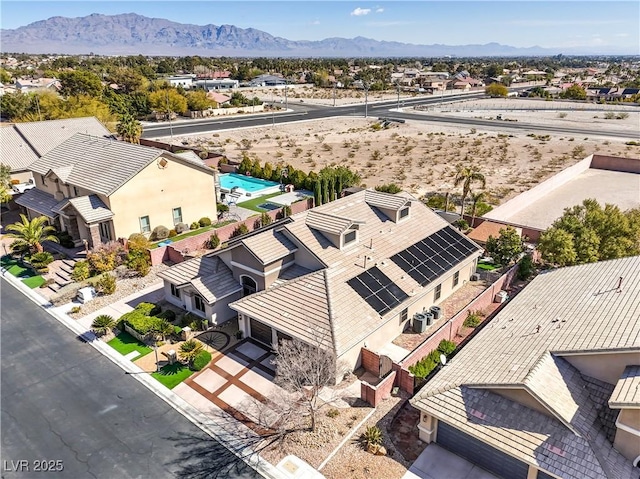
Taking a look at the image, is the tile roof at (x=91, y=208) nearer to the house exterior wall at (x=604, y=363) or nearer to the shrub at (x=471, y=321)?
the shrub at (x=471, y=321)

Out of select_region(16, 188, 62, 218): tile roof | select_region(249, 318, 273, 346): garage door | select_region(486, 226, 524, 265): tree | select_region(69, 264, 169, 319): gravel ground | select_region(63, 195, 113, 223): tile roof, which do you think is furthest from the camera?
select_region(16, 188, 62, 218): tile roof

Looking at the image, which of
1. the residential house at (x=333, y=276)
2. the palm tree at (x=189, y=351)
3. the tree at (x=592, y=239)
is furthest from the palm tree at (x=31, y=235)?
the tree at (x=592, y=239)

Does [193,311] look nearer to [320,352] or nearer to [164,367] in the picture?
[164,367]

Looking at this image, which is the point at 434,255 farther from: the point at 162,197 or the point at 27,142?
the point at 27,142

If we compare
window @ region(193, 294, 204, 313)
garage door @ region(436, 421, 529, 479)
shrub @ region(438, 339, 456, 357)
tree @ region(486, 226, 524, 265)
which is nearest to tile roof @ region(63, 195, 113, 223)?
window @ region(193, 294, 204, 313)

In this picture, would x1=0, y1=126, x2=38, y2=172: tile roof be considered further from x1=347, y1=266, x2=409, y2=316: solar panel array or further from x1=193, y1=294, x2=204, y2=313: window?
x1=347, y1=266, x2=409, y2=316: solar panel array

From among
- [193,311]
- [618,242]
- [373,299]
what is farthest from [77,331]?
[618,242]
